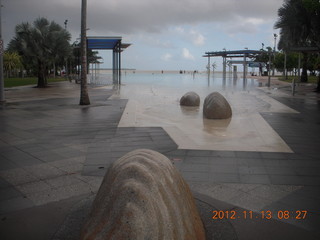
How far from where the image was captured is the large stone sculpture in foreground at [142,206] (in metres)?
2.35

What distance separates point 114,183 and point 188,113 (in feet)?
34.4

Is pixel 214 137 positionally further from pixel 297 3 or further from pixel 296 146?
pixel 297 3

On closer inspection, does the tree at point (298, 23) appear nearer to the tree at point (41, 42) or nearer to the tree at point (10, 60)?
the tree at point (41, 42)

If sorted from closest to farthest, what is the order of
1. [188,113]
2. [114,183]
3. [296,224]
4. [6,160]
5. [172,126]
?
Result: [114,183] → [296,224] → [6,160] → [172,126] → [188,113]

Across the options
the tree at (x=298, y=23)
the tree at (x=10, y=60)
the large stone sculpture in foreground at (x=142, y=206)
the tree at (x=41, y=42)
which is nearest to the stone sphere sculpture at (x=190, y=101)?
the large stone sculpture in foreground at (x=142, y=206)

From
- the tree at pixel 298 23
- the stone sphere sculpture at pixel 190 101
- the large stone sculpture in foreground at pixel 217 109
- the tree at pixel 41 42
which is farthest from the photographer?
the tree at pixel 41 42

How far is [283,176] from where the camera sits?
5.38 metres

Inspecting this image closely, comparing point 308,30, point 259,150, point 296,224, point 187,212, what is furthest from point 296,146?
point 308,30
